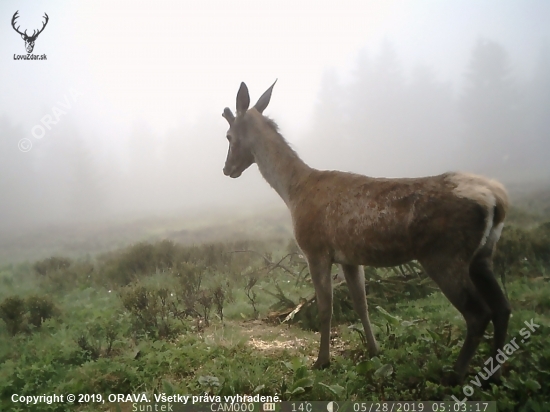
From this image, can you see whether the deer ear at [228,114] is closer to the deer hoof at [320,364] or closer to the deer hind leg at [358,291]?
the deer hind leg at [358,291]

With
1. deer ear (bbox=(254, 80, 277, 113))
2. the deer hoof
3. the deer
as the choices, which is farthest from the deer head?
the deer hoof

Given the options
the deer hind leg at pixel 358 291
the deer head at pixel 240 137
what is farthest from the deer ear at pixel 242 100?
the deer hind leg at pixel 358 291

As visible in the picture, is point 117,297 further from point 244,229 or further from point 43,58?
point 43,58

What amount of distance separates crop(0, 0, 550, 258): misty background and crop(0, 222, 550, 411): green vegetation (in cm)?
64

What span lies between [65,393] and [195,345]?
977 millimetres

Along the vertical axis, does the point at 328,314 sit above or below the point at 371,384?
above

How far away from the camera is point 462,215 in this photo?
2.31 m

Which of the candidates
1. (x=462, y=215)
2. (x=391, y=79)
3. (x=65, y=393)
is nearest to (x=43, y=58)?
(x=65, y=393)

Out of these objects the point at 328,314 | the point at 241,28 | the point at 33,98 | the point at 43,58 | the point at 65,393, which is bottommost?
the point at 65,393

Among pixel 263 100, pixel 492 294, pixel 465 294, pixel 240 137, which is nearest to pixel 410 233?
pixel 465 294

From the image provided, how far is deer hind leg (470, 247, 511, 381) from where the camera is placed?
2484mm

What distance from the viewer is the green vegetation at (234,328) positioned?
2564 millimetres

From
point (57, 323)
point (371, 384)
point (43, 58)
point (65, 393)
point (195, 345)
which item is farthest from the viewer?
point (43, 58)

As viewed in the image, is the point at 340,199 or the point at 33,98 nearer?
the point at 340,199
